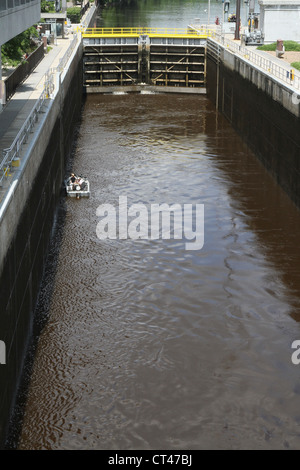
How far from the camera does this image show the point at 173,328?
2030cm

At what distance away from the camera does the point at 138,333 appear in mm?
19922

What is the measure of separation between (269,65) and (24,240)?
2605cm

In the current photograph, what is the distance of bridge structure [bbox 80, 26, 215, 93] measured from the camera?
62.6 metres

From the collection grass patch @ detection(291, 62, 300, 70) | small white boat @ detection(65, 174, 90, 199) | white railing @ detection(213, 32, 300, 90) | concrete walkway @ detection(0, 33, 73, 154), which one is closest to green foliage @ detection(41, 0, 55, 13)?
white railing @ detection(213, 32, 300, 90)

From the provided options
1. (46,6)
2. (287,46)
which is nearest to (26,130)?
(287,46)

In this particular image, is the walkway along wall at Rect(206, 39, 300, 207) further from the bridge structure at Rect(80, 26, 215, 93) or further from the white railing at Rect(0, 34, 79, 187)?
the white railing at Rect(0, 34, 79, 187)

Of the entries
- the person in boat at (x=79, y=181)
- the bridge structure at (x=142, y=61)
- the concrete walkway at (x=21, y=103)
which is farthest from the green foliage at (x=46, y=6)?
the person in boat at (x=79, y=181)

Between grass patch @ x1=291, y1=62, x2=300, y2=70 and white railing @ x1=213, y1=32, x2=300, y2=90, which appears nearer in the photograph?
white railing @ x1=213, y1=32, x2=300, y2=90

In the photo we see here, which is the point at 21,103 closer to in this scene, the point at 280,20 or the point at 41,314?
the point at 41,314

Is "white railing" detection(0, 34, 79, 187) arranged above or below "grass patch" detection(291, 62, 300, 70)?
below

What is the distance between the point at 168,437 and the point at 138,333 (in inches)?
189

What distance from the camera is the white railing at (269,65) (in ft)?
114

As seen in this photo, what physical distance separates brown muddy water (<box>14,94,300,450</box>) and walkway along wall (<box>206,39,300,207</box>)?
4.86 ft

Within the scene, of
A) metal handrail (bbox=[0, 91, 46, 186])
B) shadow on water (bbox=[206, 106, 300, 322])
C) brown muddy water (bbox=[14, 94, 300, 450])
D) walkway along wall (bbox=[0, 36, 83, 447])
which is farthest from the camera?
shadow on water (bbox=[206, 106, 300, 322])
